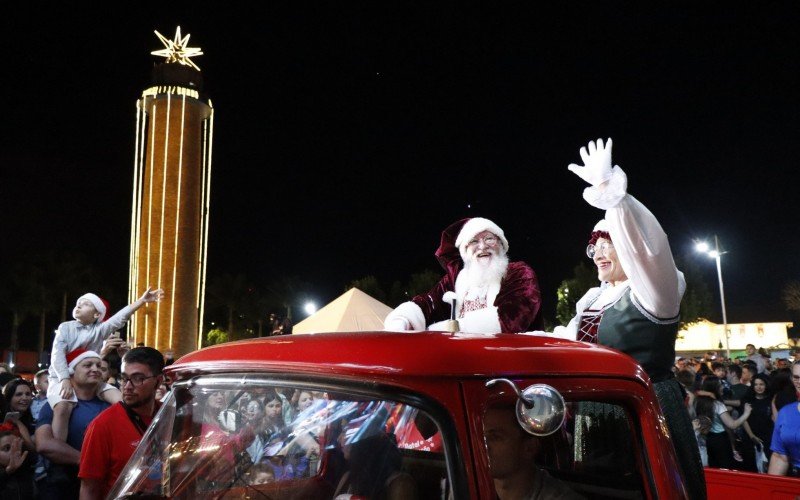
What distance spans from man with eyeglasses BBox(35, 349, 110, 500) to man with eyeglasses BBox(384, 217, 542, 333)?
88.8 inches

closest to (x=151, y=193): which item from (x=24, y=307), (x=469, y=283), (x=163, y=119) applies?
(x=163, y=119)

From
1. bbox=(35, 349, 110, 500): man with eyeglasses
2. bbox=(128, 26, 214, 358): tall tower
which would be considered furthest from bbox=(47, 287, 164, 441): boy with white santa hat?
bbox=(128, 26, 214, 358): tall tower

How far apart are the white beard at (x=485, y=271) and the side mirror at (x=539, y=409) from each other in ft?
9.67

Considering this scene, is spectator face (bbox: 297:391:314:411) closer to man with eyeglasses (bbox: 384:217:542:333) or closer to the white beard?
man with eyeglasses (bbox: 384:217:542:333)

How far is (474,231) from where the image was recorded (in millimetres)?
4812

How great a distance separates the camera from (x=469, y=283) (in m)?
4.68

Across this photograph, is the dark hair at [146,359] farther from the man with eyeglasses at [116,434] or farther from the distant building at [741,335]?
the distant building at [741,335]

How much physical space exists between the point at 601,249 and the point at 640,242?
0.99 meters

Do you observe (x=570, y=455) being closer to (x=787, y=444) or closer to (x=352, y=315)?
(x=787, y=444)

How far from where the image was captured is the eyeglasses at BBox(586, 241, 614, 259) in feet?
11.6

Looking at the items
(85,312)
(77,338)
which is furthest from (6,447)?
(85,312)

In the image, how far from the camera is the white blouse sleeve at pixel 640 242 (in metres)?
2.62

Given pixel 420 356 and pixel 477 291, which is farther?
pixel 477 291

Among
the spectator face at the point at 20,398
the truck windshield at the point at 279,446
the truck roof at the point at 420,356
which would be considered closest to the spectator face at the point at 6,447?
the spectator face at the point at 20,398
